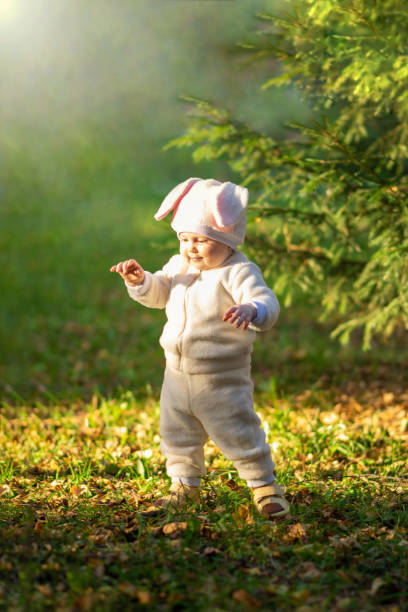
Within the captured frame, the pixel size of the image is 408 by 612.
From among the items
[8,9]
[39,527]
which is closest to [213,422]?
[39,527]

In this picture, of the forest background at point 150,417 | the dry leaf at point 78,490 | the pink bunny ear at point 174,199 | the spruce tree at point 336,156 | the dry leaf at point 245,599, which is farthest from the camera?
the spruce tree at point 336,156

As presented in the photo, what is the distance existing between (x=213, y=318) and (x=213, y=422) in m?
0.50

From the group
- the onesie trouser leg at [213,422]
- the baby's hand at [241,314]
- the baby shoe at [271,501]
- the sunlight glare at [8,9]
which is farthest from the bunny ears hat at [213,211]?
the sunlight glare at [8,9]

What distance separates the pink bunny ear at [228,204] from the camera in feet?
9.39

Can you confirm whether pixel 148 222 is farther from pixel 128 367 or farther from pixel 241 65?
pixel 241 65

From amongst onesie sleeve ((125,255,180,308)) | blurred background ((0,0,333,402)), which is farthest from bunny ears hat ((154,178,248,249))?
blurred background ((0,0,333,402))

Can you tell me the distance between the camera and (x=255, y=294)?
2.87m

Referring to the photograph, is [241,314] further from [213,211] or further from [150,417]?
[150,417]

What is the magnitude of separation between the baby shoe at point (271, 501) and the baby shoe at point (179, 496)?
1.01ft

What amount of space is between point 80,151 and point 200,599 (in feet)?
51.6

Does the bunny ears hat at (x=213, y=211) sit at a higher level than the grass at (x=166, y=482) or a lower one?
higher

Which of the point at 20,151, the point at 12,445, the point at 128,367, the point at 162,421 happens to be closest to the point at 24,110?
the point at 20,151

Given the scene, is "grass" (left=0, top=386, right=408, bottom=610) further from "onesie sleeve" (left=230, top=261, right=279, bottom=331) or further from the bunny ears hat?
the bunny ears hat

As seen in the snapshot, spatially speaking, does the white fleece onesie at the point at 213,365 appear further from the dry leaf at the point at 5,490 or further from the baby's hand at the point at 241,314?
the dry leaf at the point at 5,490
